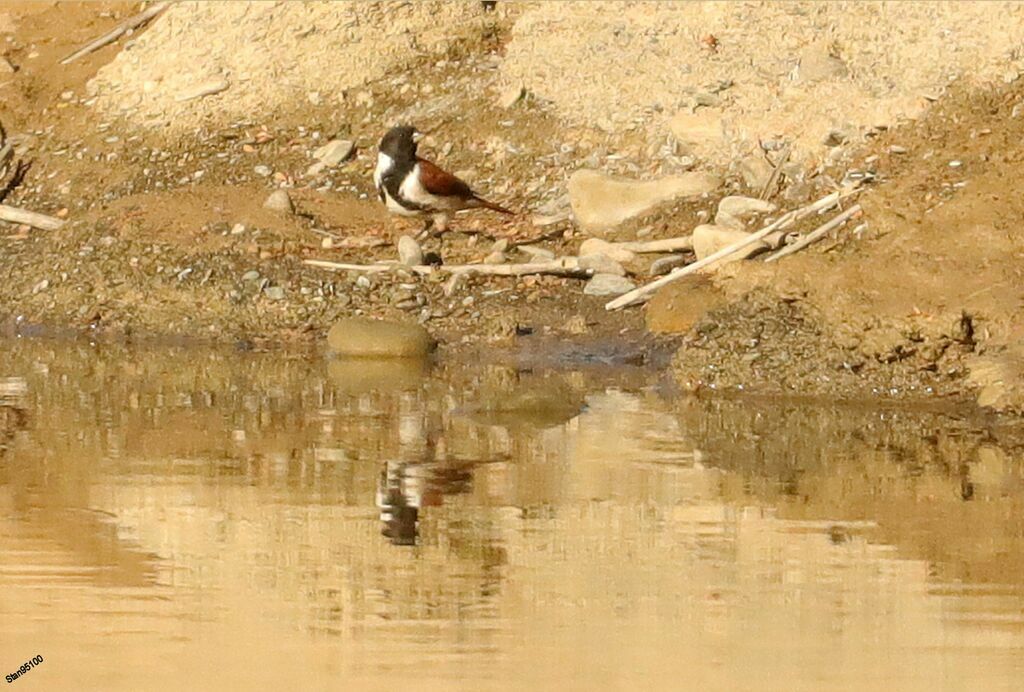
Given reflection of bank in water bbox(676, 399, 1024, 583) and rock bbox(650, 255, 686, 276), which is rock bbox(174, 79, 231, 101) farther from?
reflection of bank in water bbox(676, 399, 1024, 583)

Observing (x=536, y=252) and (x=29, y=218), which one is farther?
(x=29, y=218)

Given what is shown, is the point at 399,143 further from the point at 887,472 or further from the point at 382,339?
the point at 887,472

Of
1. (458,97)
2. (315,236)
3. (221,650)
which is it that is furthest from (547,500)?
(458,97)

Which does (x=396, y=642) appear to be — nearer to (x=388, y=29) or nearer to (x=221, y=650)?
(x=221, y=650)

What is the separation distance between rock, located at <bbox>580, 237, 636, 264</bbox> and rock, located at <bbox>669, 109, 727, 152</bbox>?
1342 millimetres

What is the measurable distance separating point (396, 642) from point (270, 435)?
12.7 feet

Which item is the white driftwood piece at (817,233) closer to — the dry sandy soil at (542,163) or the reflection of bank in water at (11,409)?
the dry sandy soil at (542,163)

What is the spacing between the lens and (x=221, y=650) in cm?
612

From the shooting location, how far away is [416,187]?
538 inches

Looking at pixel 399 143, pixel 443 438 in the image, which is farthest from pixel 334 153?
pixel 443 438

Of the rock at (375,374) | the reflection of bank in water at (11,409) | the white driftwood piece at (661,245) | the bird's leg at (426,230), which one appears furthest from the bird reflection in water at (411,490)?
the bird's leg at (426,230)

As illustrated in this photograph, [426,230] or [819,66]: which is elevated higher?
[819,66]

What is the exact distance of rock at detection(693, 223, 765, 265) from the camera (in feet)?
40.4

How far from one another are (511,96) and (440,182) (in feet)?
6.30
